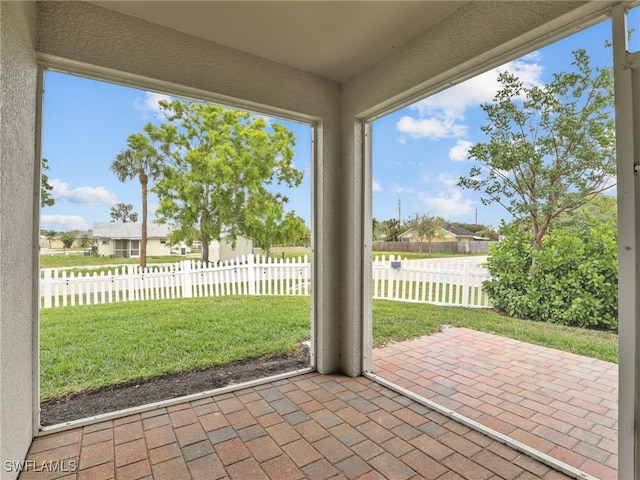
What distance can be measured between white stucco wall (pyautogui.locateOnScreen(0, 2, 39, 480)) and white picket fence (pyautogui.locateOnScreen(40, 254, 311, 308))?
69 cm

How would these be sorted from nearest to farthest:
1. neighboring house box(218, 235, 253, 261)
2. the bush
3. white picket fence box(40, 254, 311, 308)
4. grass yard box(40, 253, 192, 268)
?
the bush → grass yard box(40, 253, 192, 268) → white picket fence box(40, 254, 311, 308) → neighboring house box(218, 235, 253, 261)

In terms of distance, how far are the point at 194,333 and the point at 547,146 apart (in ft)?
11.2

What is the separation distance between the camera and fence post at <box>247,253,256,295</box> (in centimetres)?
391

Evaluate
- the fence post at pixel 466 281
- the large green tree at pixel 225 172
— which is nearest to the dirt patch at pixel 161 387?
the large green tree at pixel 225 172

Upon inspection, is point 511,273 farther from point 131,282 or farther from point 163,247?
point 131,282

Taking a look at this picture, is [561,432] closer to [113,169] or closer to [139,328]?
[139,328]

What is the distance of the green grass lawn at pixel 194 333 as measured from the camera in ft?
7.76

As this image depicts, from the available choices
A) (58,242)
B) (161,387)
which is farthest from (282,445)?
(58,242)

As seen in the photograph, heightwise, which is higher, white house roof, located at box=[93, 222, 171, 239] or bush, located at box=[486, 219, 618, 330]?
white house roof, located at box=[93, 222, 171, 239]

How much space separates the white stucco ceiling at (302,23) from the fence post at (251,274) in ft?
7.60

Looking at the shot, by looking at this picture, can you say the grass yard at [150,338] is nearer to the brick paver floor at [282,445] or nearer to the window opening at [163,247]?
the window opening at [163,247]

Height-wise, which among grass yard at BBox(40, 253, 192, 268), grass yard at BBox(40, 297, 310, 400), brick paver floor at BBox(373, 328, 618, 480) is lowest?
brick paver floor at BBox(373, 328, 618, 480)

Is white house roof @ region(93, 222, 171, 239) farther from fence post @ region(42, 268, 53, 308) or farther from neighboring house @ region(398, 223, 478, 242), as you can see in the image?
Answer: neighboring house @ region(398, 223, 478, 242)

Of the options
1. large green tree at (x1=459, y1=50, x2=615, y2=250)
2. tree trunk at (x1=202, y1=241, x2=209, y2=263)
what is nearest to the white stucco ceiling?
large green tree at (x1=459, y1=50, x2=615, y2=250)
